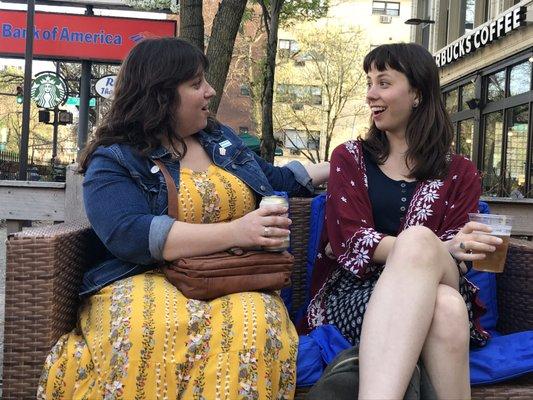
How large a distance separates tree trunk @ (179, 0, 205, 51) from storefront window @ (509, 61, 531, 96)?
1052 centimetres

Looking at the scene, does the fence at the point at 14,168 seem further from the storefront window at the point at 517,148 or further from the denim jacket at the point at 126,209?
the denim jacket at the point at 126,209

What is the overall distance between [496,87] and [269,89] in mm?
9822

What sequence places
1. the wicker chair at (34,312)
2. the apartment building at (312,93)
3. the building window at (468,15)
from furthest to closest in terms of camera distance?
1. the apartment building at (312,93)
2. the building window at (468,15)
3. the wicker chair at (34,312)

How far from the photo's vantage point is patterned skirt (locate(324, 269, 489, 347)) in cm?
234

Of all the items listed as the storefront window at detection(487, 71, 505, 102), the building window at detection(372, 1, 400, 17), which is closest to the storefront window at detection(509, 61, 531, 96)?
the storefront window at detection(487, 71, 505, 102)

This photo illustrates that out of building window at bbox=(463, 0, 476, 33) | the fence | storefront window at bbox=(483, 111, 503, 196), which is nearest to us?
storefront window at bbox=(483, 111, 503, 196)

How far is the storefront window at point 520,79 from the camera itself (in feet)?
45.7

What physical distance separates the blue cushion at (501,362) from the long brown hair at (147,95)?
4.43 feet

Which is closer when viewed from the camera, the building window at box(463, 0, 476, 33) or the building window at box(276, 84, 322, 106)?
the building window at box(463, 0, 476, 33)

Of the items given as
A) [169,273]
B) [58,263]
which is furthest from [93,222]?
[169,273]

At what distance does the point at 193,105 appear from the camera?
2504mm

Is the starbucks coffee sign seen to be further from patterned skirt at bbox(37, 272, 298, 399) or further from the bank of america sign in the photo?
patterned skirt at bbox(37, 272, 298, 399)

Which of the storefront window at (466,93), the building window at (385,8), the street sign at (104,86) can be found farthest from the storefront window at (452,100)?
the building window at (385,8)

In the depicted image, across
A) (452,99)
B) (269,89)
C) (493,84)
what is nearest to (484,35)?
(493,84)
